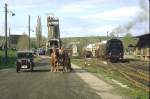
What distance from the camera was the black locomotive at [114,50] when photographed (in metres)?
66.5

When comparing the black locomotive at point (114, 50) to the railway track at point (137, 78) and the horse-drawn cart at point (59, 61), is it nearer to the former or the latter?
the horse-drawn cart at point (59, 61)

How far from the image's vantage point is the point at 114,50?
66.9 metres

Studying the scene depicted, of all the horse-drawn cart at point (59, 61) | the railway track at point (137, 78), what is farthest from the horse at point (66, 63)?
the railway track at point (137, 78)

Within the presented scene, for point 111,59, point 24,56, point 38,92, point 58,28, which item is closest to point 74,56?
point 58,28

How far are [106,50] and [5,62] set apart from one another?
1427cm

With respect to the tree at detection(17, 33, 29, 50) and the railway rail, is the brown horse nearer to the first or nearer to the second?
the railway rail

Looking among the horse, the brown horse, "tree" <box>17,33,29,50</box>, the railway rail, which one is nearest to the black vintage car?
the brown horse

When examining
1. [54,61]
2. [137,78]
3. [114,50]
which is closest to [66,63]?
[54,61]

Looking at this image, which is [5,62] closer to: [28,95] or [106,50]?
[106,50]

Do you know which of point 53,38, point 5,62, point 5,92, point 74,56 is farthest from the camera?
point 74,56

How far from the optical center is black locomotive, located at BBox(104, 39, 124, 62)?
2618 inches

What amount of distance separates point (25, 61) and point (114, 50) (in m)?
27.6

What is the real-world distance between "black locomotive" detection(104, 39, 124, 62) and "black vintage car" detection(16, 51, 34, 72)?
1017 inches

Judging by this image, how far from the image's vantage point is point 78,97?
1970 cm
